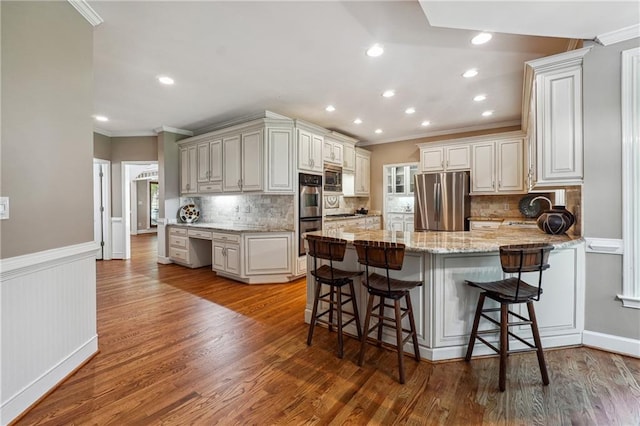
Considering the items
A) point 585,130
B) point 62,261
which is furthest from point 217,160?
point 585,130

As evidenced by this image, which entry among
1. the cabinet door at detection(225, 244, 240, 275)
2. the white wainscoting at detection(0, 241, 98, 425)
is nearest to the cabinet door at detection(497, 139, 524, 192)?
the cabinet door at detection(225, 244, 240, 275)

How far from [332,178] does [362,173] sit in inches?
53.2

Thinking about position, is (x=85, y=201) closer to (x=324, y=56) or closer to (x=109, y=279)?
(x=324, y=56)

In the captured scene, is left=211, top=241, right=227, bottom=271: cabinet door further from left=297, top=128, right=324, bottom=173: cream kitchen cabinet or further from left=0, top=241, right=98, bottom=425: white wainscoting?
left=0, top=241, right=98, bottom=425: white wainscoting

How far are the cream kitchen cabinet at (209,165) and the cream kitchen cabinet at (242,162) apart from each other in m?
0.14

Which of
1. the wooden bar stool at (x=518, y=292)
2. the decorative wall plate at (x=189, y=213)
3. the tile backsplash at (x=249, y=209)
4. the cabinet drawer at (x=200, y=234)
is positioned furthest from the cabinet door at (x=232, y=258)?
Answer: the wooden bar stool at (x=518, y=292)

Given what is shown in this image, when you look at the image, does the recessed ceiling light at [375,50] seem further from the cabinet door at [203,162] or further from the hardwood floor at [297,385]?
A: the cabinet door at [203,162]

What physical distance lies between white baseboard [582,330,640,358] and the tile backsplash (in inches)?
143

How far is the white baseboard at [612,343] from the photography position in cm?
→ 220

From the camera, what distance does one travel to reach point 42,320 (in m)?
1.83

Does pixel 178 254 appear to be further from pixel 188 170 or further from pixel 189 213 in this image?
pixel 188 170

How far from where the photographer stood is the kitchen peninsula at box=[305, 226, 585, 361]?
217 centimetres

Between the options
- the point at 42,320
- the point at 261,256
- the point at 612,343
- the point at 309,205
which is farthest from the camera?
the point at 309,205

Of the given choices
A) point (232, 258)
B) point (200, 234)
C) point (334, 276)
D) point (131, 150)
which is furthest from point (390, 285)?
point (131, 150)
